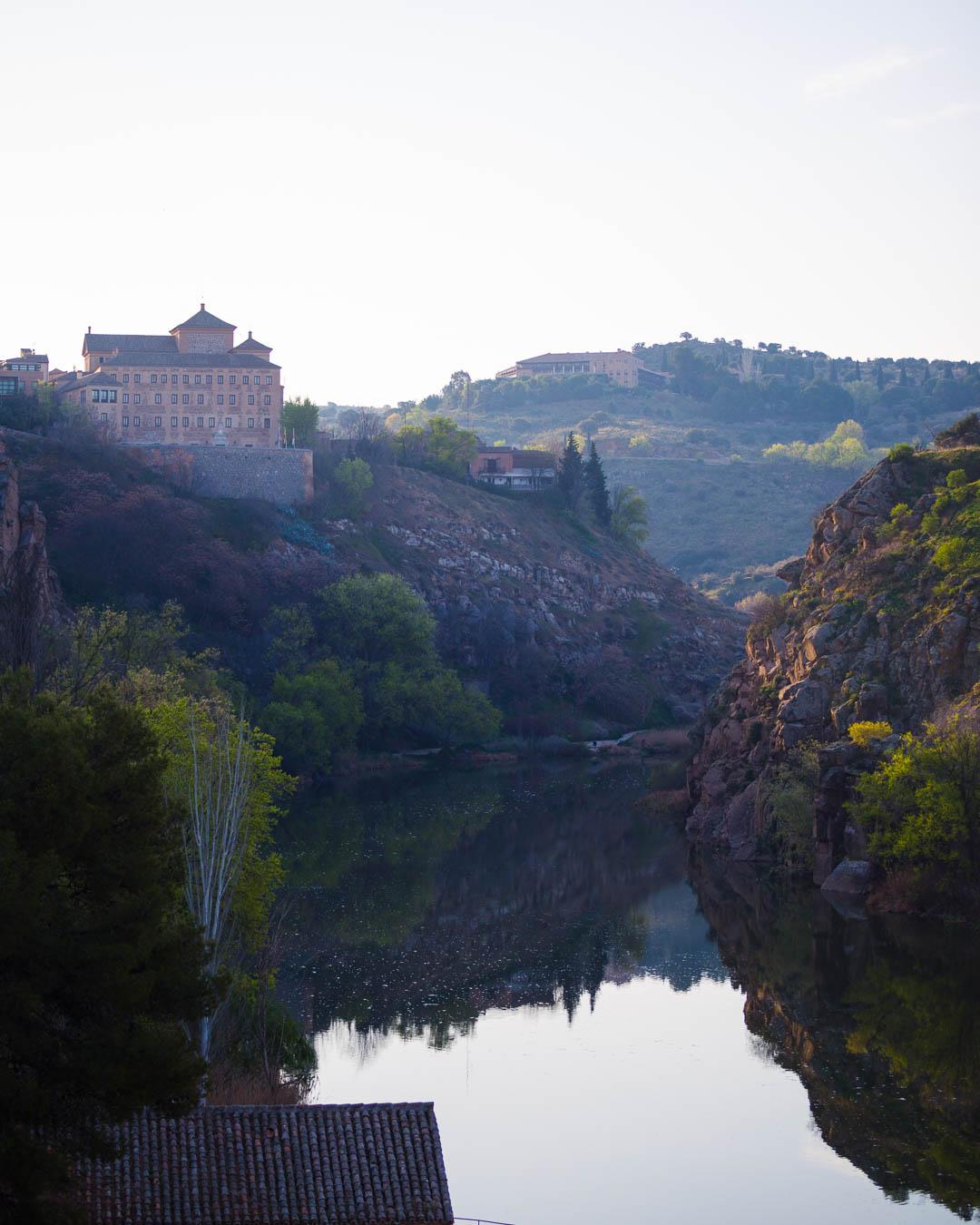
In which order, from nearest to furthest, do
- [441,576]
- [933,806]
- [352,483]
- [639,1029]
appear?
[639,1029] < [933,806] < [441,576] < [352,483]

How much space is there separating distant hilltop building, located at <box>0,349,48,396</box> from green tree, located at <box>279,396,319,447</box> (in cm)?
1856

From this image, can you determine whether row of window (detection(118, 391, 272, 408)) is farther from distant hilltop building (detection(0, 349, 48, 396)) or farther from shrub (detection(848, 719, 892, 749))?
shrub (detection(848, 719, 892, 749))

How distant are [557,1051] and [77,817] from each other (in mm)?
21293

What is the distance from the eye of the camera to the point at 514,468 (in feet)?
472

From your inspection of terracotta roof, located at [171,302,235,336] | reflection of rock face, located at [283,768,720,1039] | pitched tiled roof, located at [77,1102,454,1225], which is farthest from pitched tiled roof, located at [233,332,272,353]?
pitched tiled roof, located at [77,1102,454,1225]

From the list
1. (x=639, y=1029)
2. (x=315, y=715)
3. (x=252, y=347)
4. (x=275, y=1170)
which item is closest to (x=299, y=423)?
(x=252, y=347)

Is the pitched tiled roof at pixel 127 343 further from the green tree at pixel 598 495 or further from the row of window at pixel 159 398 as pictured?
the green tree at pixel 598 495

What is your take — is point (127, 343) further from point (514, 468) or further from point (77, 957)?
point (77, 957)

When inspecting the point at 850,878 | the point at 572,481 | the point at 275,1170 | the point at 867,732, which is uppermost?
the point at 572,481

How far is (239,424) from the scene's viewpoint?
388ft

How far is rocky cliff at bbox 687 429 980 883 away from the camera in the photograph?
59.4m

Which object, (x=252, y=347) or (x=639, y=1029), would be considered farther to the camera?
(x=252, y=347)

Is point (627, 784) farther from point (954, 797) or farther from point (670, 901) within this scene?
point (954, 797)

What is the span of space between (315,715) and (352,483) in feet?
125
